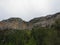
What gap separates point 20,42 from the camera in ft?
145

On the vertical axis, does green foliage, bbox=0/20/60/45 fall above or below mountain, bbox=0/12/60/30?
below

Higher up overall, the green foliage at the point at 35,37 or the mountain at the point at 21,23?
the mountain at the point at 21,23

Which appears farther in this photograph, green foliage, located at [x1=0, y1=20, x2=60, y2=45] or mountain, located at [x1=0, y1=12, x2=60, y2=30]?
mountain, located at [x1=0, y1=12, x2=60, y2=30]

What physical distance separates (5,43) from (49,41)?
436 inches

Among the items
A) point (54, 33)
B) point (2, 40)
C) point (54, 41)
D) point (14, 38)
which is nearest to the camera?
point (54, 41)

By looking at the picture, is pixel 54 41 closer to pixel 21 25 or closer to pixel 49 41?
pixel 49 41

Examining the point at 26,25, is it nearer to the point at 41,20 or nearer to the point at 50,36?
the point at 41,20

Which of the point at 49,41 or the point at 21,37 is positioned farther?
the point at 21,37

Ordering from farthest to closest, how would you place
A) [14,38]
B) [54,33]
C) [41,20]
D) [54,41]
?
[41,20]
[14,38]
[54,33]
[54,41]

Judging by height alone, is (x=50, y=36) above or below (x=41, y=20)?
below

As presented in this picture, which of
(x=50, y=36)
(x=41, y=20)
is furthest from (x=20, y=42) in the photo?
(x=41, y=20)

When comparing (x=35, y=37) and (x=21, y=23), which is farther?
(x=21, y=23)

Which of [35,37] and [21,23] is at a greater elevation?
[21,23]

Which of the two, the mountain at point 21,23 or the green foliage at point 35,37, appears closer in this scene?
the green foliage at point 35,37
